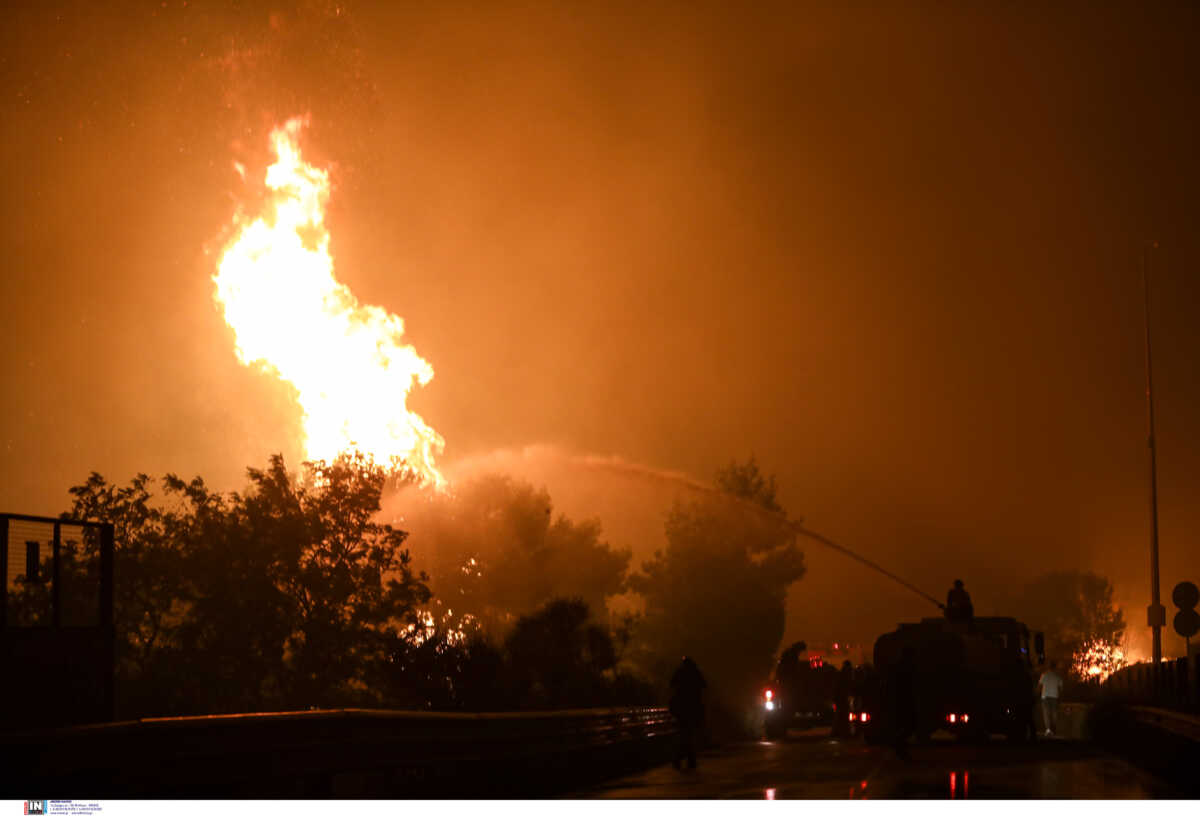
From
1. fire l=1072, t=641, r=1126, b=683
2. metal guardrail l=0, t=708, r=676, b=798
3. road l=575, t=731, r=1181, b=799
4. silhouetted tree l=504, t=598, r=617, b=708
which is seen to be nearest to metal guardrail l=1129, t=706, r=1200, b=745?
road l=575, t=731, r=1181, b=799

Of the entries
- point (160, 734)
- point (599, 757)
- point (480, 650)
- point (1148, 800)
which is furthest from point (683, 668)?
point (480, 650)

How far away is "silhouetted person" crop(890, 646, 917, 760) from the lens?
91.4ft

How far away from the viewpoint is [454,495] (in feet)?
A: 380

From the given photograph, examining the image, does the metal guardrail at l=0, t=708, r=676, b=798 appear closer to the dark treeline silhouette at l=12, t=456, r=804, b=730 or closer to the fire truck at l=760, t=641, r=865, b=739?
the dark treeline silhouette at l=12, t=456, r=804, b=730

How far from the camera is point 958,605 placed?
3503cm

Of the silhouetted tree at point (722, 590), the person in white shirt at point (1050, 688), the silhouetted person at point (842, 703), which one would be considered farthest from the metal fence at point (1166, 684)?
the silhouetted tree at point (722, 590)

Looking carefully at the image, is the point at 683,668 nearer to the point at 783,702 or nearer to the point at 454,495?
the point at 783,702

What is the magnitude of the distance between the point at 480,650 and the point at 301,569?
110 ft

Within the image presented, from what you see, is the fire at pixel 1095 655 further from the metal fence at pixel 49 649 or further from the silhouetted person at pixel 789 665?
the metal fence at pixel 49 649

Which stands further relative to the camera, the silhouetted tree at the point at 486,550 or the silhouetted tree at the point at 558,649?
the silhouetted tree at the point at 486,550

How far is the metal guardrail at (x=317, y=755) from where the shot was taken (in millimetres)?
13039

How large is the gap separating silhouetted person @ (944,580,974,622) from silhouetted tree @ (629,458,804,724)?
2983 inches

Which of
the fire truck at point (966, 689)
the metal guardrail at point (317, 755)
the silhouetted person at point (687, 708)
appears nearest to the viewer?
the metal guardrail at point (317, 755)

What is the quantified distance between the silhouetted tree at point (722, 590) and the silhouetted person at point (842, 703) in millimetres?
66975
